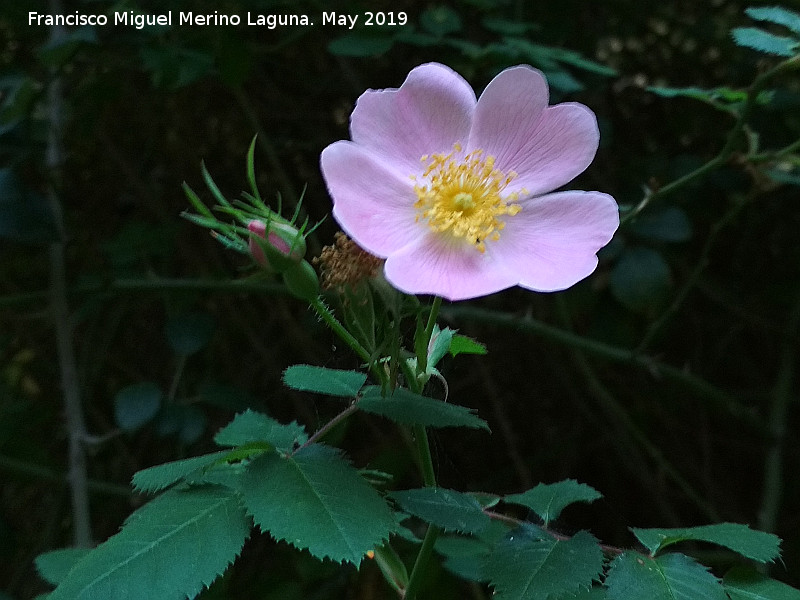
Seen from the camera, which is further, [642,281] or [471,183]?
[642,281]

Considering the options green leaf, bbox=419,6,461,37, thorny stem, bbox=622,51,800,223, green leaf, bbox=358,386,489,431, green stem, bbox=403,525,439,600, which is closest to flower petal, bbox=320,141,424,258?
green leaf, bbox=358,386,489,431

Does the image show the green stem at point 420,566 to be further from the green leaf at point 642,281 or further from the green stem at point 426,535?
the green leaf at point 642,281

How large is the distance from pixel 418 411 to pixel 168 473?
0.60ft

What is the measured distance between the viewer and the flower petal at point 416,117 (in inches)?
21.7

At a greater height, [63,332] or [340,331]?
[340,331]

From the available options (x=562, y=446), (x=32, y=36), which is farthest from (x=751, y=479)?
(x=32, y=36)

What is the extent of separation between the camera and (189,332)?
120cm

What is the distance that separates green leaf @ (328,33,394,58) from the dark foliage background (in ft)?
0.55

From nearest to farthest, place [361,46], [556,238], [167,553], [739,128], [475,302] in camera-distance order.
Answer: [167,553] → [556,238] → [739,128] → [361,46] → [475,302]

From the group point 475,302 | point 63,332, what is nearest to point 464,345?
point 63,332

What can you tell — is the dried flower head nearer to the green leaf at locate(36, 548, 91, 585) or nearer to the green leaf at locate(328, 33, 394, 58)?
the green leaf at locate(36, 548, 91, 585)

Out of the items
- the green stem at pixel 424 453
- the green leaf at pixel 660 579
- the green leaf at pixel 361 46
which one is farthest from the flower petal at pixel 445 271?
the green leaf at pixel 361 46

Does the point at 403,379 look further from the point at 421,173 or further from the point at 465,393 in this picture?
the point at 465,393

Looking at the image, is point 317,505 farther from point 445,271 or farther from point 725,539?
point 725,539
